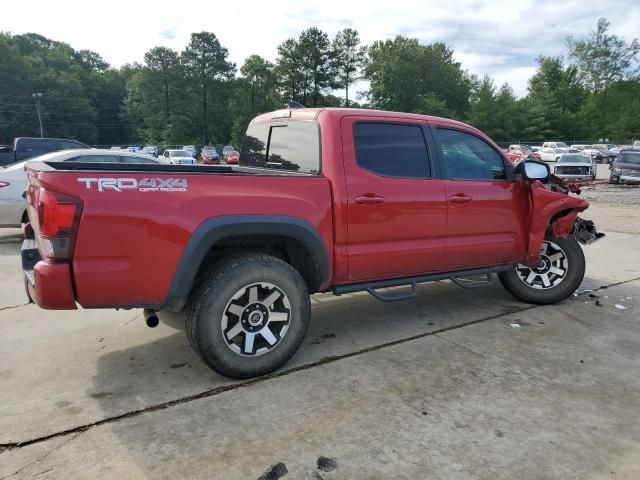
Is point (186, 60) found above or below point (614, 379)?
above

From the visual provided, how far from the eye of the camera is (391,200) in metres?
3.79

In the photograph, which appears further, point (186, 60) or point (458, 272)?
point (186, 60)

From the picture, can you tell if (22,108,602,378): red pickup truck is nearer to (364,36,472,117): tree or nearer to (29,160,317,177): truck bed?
(29,160,317,177): truck bed

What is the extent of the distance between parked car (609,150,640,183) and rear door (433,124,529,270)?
19479mm

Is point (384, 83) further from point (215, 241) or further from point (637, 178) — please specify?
point (215, 241)

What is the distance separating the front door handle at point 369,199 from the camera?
3.64 meters

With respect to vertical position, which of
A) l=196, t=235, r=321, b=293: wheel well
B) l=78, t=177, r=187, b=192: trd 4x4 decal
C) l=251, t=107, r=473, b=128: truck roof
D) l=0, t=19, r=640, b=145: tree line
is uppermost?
l=0, t=19, r=640, b=145: tree line

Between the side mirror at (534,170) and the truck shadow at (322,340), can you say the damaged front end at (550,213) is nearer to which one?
the side mirror at (534,170)

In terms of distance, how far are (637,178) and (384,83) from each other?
59273 millimetres

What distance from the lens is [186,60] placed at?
79.6 meters

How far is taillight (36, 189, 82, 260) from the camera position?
2688 mm

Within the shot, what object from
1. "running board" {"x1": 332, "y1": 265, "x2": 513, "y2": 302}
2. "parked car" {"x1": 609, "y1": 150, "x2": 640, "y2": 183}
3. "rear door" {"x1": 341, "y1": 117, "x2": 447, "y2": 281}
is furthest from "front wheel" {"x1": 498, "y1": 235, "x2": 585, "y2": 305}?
"parked car" {"x1": 609, "y1": 150, "x2": 640, "y2": 183}

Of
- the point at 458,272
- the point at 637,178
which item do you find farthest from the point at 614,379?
the point at 637,178

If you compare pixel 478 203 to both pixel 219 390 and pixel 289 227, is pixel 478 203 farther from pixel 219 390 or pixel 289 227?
pixel 219 390
